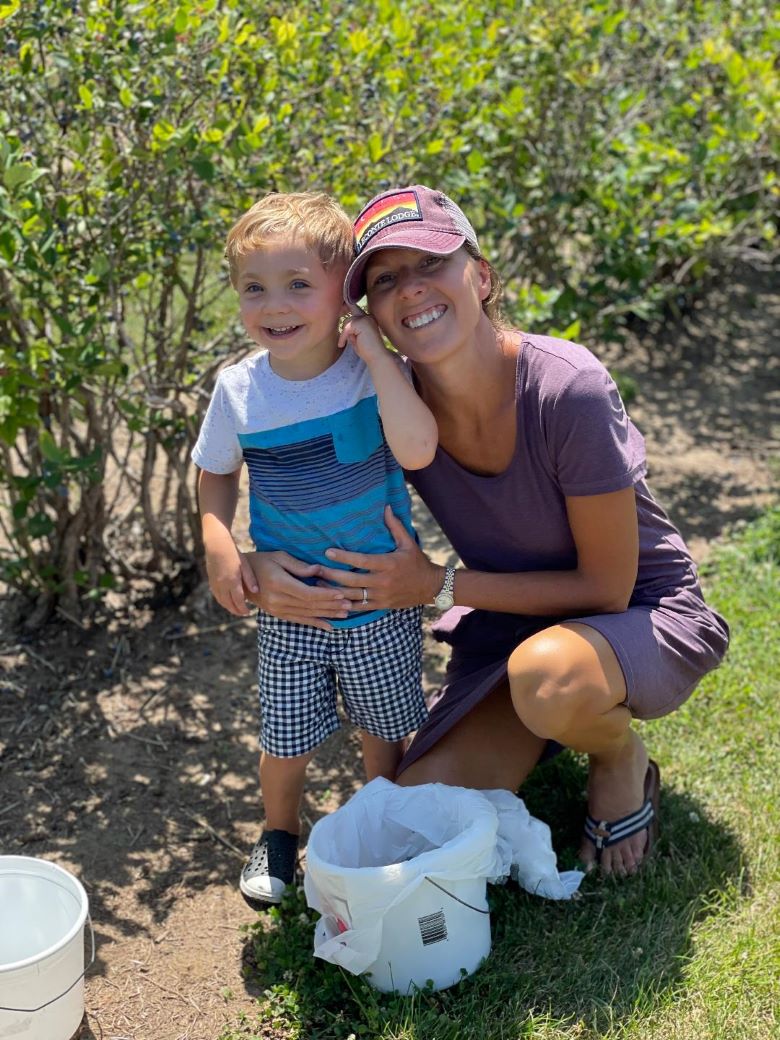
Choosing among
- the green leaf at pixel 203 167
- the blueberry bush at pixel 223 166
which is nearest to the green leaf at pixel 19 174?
the blueberry bush at pixel 223 166

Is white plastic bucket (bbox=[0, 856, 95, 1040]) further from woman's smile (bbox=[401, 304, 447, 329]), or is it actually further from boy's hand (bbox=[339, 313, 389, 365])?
woman's smile (bbox=[401, 304, 447, 329])

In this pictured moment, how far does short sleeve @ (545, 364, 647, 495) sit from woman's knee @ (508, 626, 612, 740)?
1.02 ft

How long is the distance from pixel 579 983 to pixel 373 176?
2.14 m

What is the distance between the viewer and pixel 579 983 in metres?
2.35

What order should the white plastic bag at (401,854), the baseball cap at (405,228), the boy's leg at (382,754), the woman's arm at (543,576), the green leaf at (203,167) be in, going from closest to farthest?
1. the white plastic bag at (401,854)
2. the baseball cap at (405,228)
3. the woman's arm at (543,576)
4. the boy's leg at (382,754)
5. the green leaf at (203,167)

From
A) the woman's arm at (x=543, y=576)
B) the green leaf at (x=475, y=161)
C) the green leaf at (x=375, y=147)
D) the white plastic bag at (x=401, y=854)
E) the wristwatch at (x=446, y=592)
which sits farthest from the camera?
the green leaf at (x=475, y=161)

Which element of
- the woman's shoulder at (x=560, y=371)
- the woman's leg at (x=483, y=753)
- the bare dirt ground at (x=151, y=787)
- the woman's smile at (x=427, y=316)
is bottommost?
the bare dirt ground at (x=151, y=787)

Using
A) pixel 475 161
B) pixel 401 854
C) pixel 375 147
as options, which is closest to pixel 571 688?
pixel 401 854

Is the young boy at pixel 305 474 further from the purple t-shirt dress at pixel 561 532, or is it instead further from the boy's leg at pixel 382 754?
the purple t-shirt dress at pixel 561 532

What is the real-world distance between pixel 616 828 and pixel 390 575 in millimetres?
756

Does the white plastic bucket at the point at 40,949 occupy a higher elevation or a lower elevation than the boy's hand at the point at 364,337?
lower

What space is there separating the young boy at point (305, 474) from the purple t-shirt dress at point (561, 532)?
147mm

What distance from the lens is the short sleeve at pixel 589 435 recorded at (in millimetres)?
2381

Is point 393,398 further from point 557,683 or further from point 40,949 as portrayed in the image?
point 40,949
